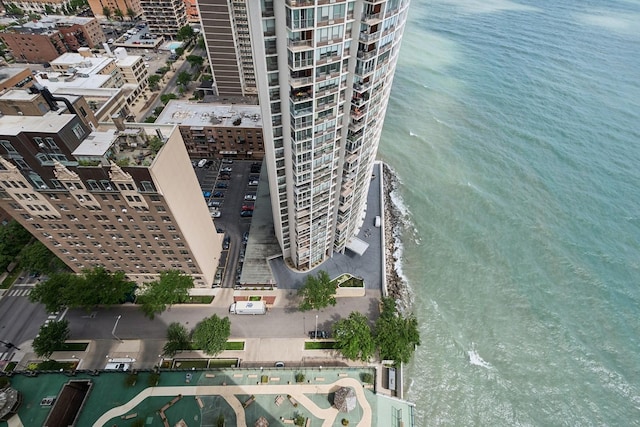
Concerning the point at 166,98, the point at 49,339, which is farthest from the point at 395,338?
the point at 166,98

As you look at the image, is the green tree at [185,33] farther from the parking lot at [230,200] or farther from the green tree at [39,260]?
the green tree at [39,260]

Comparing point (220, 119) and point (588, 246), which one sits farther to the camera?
point (220, 119)

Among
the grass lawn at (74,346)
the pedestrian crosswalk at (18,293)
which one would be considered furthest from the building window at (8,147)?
the pedestrian crosswalk at (18,293)

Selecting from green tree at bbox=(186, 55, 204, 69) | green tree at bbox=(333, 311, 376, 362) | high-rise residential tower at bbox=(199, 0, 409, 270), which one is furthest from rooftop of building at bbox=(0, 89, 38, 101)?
green tree at bbox=(186, 55, 204, 69)

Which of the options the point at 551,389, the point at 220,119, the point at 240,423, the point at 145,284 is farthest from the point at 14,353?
the point at 551,389

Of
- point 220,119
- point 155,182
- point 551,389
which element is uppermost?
point 155,182

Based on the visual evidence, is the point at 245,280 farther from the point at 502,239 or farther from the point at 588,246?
the point at 588,246
